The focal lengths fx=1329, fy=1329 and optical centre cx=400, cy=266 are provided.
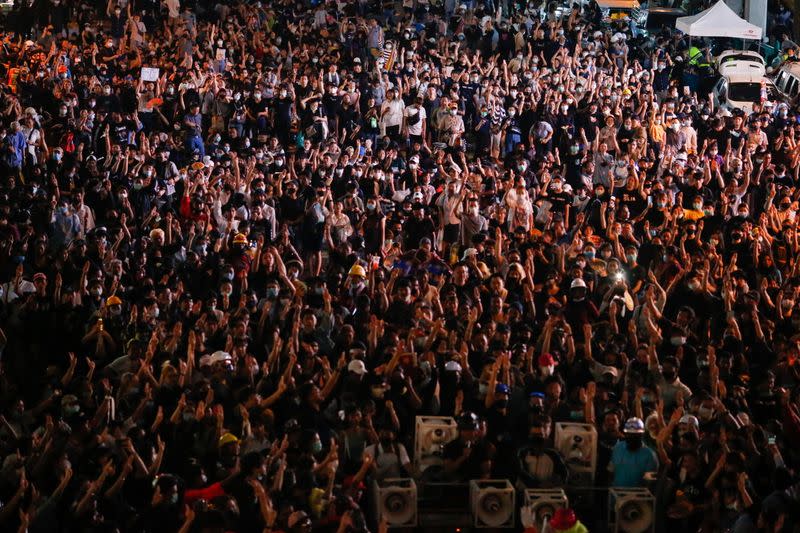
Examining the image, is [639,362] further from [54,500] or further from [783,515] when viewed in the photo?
[54,500]

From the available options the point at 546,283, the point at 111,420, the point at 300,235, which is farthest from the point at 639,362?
the point at 300,235

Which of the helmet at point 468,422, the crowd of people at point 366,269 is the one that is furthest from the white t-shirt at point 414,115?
the helmet at point 468,422

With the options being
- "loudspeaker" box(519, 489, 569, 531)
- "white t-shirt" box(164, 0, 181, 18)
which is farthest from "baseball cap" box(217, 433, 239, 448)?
"white t-shirt" box(164, 0, 181, 18)

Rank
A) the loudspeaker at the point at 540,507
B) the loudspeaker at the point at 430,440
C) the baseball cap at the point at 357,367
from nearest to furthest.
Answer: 1. the loudspeaker at the point at 540,507
2. the loudspeaker at the point at 430,440
3. the baseball cap at the point at 357,367

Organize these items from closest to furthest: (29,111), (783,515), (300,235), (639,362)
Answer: (783,515) < (639,362) < (300,235) < (29,111)

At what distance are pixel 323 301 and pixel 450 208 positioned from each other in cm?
363

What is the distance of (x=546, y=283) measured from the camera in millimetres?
14633

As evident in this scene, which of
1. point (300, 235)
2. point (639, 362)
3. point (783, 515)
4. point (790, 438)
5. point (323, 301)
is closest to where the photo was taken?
point (783, 515)

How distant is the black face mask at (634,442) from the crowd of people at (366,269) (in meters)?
0.01

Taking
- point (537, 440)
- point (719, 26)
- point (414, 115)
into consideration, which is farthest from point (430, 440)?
point (719, 26)

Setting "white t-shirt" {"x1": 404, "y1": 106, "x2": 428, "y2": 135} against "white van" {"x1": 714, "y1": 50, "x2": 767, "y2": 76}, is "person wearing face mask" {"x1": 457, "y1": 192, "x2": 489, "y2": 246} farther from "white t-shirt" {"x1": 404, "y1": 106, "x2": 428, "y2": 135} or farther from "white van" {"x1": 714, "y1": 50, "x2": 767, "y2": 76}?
"white van" {"x1": 714, "y1": 50, "x2": 767, "y2": 76}

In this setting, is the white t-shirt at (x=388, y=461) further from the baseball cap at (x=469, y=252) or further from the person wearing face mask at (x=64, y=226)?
the person wearing face mask at (x=64, y=226)

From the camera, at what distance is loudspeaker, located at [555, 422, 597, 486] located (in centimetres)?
1082

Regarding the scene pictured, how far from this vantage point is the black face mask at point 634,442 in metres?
10.8
